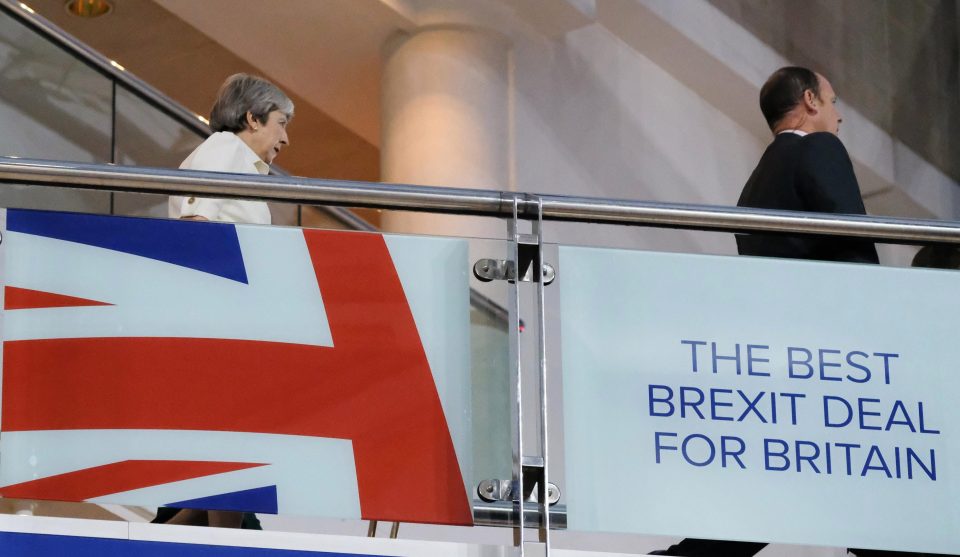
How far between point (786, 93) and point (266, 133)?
172cm

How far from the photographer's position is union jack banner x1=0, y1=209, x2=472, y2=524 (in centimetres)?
351

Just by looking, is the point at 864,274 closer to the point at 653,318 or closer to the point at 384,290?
the point at 653,318

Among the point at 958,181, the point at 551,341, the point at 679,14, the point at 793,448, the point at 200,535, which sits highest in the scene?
the point at 679,14

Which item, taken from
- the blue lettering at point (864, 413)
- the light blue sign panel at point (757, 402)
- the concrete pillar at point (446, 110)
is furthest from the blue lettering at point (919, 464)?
the concrete pillar at point (446, 110)

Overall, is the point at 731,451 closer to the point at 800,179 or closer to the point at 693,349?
the point at 693,349

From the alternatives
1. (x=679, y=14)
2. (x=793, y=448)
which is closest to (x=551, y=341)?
(x=793, y=448)

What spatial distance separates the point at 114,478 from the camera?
138 inches

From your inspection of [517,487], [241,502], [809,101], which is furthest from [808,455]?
[809,101]

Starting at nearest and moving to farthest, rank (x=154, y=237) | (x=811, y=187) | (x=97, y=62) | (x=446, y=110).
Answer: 1. (x=154, y=237)
2. (x=811, y=187)
3. (x=97, y=62)
4. (x=446, y=110)

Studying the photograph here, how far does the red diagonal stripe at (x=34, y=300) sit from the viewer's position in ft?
11.7

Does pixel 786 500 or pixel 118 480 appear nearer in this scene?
pixel 118 480

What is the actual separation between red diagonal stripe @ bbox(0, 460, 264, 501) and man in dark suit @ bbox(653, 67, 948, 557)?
3.70 ft

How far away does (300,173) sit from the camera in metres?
12.9

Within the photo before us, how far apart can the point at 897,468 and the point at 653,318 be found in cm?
71
